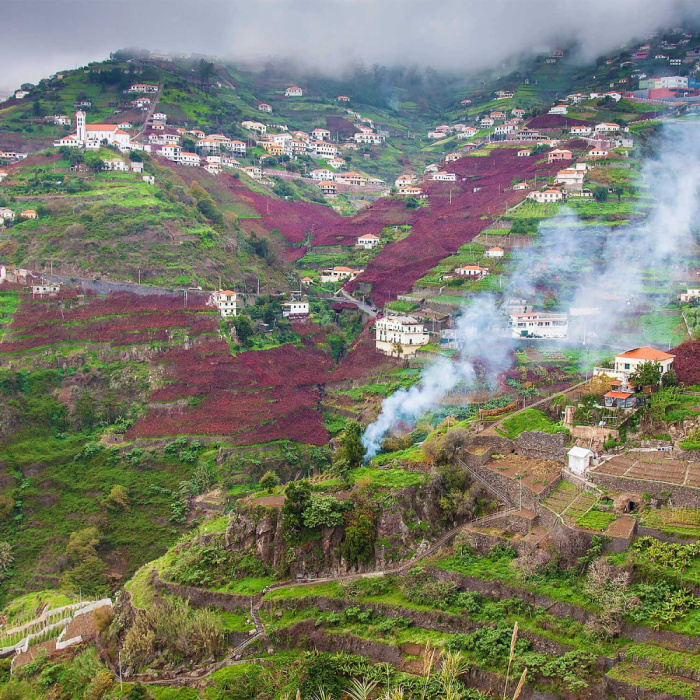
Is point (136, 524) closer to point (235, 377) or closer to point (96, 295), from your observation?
point (235, 377)

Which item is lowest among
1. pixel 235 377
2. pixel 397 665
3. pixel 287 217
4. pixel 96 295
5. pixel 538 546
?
pixel 397 665

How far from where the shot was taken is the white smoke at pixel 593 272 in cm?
5447

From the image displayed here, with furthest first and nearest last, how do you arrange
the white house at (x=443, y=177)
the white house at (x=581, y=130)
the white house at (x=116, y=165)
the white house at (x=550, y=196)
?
the white house at (x=443, y=177)
the white house at (x=581, y=130)
the white house at (x=116, y=165)
the white house at (x=550, y=196)

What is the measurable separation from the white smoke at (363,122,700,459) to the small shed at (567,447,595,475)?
12.8 meters

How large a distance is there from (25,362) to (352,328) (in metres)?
24.9

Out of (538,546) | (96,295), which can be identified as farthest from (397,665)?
(96,295)

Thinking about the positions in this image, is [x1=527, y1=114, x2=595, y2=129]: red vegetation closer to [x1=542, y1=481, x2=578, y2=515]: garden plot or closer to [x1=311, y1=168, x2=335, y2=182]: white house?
[x1=311, y1=168, x2=335, y2=182]: white house

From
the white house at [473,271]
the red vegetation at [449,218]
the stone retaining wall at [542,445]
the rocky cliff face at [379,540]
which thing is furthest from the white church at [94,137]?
the stone retaining wall at [542,445]

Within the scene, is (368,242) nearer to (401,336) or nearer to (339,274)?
(339,274)

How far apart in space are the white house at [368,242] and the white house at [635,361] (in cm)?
4555

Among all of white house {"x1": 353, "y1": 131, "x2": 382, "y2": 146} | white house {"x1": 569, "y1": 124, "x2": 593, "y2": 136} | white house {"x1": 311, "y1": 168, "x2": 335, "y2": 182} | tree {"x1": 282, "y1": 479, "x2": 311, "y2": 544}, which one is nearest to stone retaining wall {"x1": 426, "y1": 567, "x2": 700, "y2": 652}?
tree {"x1": 282, "y1": 479, "x2": 311, "y2": 544}

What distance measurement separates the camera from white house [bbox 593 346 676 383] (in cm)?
4150

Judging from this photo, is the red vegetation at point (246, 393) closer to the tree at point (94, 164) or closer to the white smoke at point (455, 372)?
the white smoke at point (455, 372)

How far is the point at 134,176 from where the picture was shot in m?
83.4
